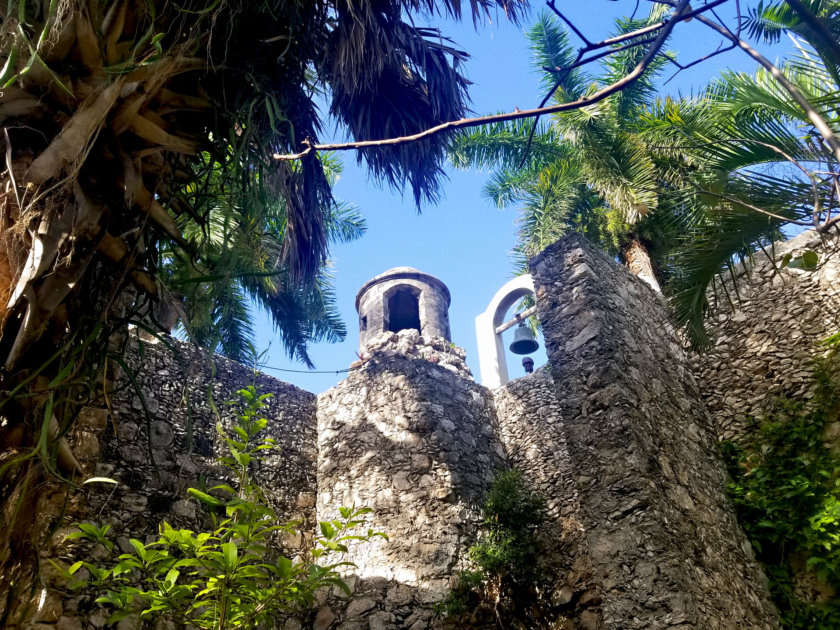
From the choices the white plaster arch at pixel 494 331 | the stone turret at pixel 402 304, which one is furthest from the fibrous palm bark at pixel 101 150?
the stone turret at pixel 402 304

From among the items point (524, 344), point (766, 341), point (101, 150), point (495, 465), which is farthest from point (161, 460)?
point (766, 341)

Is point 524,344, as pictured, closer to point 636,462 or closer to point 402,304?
point 402,304

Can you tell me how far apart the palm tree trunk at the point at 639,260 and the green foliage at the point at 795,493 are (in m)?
3.12

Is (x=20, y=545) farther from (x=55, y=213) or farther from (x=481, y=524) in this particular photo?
(x=481, y=524)

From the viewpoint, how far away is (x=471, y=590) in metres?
5.62

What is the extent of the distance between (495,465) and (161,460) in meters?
3.44

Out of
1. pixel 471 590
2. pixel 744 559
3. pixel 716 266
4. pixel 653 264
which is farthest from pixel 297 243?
pixel 653 264

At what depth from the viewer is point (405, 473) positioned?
21.4ft

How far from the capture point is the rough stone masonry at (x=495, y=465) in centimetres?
392

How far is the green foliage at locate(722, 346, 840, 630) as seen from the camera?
4829 mm

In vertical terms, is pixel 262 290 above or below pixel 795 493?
above

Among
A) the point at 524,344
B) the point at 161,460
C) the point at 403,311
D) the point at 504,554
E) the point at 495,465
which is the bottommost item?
the point at 504,554

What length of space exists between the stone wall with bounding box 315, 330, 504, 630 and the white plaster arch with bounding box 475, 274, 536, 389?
292 centimetres

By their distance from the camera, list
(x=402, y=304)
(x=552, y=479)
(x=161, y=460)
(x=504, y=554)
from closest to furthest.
Answer: (x=161, y=460), (x=504, y=554), (x=552, y=479), (x=402, y=304)
